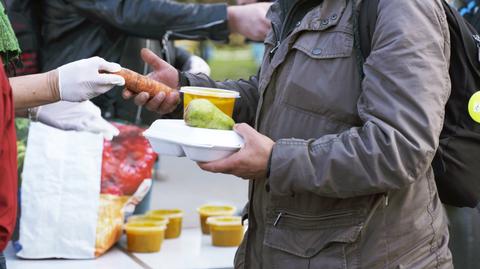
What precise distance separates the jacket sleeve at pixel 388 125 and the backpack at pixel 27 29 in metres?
2.63

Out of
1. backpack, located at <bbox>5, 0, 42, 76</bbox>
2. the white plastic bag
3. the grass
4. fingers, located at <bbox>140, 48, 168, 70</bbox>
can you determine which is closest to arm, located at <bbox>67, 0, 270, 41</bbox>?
backpack, located at <bbox>5, 0, 42, 76</bbox>

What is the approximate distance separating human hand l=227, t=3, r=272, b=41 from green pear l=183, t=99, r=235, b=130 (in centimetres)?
242

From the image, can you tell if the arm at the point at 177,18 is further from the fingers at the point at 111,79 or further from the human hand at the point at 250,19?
the fingers at the point at 111,79

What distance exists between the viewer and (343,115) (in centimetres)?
230

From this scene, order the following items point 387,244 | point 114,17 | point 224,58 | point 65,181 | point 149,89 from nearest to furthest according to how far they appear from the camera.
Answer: point 387,244 → point 149,89 → point 65,181 → point 114,17 → point 224,58

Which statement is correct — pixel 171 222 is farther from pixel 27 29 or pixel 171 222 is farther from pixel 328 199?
pixel 328 199

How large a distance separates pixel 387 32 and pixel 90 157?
2431 millimetres

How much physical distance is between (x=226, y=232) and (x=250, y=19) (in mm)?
1237

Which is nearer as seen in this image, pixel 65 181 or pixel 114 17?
pixel 65 181

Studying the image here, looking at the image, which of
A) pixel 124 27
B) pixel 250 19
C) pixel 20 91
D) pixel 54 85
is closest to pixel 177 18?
pixel 124 27

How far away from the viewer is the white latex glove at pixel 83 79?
279 centimetres

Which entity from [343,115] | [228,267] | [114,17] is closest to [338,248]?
[343,115]

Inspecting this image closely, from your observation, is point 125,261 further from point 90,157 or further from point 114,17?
point 114,17

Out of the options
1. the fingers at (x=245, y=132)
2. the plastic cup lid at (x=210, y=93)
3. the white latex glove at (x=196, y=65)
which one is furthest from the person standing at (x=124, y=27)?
the fingers at (x=245, y=132)
